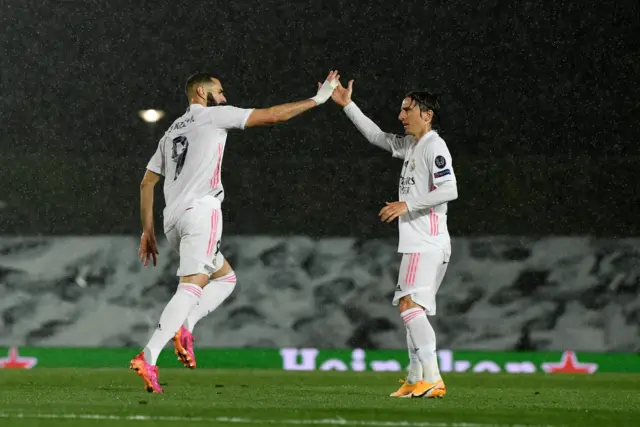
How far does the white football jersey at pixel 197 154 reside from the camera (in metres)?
6.43

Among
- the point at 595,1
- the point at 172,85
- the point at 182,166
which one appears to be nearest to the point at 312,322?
the point at 182,166

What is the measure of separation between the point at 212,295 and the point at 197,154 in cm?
89

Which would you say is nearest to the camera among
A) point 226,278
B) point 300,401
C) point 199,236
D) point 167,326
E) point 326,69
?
point 300,401

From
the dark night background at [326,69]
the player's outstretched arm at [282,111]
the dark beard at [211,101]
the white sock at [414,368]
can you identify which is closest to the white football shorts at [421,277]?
the white sock at [414,368]

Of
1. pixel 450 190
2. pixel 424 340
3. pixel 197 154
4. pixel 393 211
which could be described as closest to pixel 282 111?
pixel 197 154

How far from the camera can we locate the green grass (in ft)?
15.8

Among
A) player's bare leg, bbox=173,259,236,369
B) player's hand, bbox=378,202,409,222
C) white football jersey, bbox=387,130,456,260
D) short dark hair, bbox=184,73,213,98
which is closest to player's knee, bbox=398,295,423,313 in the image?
white football jersey, bbox=387,130,456,260

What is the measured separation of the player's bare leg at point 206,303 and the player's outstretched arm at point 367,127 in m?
1.10

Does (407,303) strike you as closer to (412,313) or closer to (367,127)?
(412,313)

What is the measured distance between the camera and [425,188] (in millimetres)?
6113

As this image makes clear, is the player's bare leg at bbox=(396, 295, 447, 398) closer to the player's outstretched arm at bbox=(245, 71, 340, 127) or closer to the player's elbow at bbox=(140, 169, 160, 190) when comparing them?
the player's outstretched arm at bbox=(245, 71, 340, 127)

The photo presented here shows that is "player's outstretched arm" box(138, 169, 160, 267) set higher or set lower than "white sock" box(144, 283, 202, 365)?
higher

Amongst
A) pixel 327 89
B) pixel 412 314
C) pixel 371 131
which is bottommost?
pixel 412 314

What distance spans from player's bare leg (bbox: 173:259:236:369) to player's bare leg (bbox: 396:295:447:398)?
1.19 m
